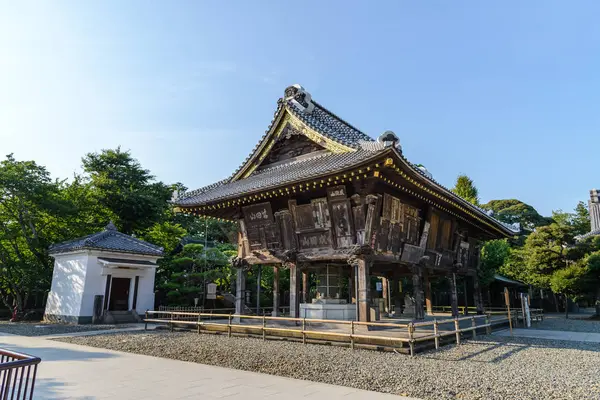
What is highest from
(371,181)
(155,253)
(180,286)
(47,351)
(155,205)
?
(155,205)

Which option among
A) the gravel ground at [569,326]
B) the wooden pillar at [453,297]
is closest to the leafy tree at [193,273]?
the wooden pillar at [453,297]

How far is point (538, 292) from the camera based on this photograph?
37406 mm

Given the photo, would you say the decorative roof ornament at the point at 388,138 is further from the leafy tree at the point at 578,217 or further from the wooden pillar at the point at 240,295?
the leafy tree at the point at 578,217

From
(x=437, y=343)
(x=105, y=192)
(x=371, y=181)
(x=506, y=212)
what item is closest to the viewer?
(x=437, y=343)

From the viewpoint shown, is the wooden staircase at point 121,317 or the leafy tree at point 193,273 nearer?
the wooden staircase at point 121,317

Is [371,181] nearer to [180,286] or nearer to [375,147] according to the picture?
[375,147]

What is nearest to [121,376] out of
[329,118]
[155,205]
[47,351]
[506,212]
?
[47,351]

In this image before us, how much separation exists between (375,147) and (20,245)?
25.4 metres

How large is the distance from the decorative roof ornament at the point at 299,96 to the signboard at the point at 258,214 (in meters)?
4.95

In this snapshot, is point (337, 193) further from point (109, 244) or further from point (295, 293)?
point (109, 244)

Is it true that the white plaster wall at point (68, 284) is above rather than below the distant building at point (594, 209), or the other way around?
below

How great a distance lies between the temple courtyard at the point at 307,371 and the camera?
6.66 meters

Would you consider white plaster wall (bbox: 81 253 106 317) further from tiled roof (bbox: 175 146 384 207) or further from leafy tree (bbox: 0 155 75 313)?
tiled roof (bbox: 175 146 384 207)

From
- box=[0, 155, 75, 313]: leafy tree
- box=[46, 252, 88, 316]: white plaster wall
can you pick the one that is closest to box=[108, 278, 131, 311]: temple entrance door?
box=[46, 252, 88, 316]: white plaster wall
